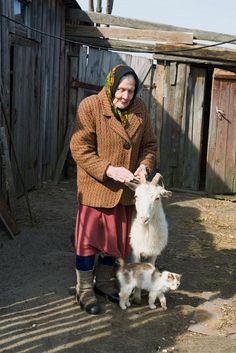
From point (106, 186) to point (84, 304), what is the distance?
3.50 feet

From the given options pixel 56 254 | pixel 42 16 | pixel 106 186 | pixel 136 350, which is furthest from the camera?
pixel 42 16

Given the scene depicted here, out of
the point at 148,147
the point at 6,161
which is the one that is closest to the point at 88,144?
the point at 148,147

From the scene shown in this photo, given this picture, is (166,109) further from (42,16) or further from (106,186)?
(106,186)

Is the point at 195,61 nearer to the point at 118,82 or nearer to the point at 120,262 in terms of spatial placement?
the point at 118,82

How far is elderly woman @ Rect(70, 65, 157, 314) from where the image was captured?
4.07 m

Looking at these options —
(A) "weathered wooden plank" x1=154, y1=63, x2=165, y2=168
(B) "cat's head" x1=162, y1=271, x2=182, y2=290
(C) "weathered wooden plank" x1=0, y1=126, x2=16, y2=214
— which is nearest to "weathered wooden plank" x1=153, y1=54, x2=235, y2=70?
(A) "weathered wooden plank" x1=154, y1=63, x2=165, y2=168

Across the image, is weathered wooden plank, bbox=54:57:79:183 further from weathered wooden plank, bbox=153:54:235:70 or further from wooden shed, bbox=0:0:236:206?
weathered wooden plank, bbox=153:54:235:70

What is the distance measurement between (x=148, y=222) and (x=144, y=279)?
0.50m

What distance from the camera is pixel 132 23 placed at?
9.90 metres

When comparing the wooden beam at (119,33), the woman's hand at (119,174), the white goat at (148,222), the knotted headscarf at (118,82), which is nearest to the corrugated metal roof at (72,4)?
the wooden beam at (119,33)

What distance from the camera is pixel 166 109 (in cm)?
966

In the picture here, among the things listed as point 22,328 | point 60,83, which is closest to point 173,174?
point 60,83

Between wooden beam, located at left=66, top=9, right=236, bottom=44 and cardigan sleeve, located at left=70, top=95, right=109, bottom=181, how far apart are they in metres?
6.14

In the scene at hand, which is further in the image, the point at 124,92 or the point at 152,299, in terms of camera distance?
the point at 152,299
